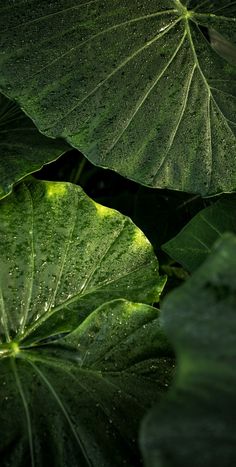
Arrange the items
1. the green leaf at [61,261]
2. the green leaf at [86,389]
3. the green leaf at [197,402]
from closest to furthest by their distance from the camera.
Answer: the green leaf at [197,402], the green leaf at [86,389], the green leaf at [61,261]

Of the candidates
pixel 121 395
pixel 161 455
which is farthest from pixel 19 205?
pixel 161 455

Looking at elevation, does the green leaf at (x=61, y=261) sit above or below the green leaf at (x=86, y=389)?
above

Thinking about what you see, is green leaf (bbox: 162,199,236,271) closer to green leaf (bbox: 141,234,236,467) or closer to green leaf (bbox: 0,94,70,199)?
green leaf (bbox: 0,94,70,199)

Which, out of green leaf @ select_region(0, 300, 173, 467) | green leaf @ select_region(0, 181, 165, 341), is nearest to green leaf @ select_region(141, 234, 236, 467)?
green leaf @ select_region(0, 300, 173, 467)

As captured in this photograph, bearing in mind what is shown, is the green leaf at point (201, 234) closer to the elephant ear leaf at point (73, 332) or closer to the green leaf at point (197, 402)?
the elephant ear leaf at point (73, 332)

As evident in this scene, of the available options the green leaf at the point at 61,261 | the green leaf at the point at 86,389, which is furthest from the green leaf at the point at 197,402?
the green leaf at the point at 61,261

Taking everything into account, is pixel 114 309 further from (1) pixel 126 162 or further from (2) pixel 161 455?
(2) pixel 161 455

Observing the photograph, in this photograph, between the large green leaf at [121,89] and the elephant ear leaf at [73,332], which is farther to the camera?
the large green leaf at [121,89]
